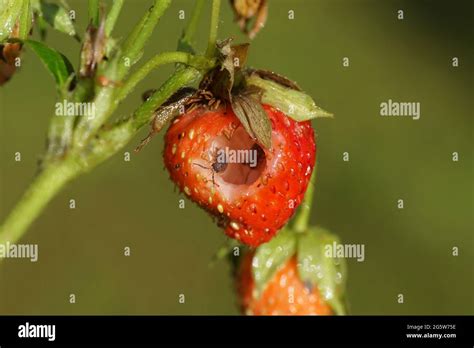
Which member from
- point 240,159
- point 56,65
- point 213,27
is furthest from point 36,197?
point 240,159

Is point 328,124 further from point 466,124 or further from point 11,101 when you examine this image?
point 11,101

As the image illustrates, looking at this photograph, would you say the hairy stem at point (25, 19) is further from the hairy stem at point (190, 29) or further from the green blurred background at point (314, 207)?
the green blurred background at point (314, 207)

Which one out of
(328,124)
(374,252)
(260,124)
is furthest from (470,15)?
(260,124)

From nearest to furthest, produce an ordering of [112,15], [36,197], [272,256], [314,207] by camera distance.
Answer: [36,197] → [112,15] → [272,256] → [314,207]

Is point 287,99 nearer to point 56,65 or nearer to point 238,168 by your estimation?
point 238,168
